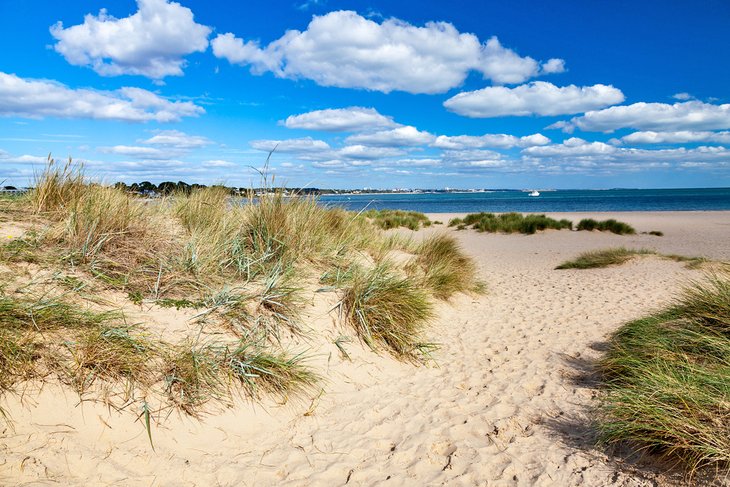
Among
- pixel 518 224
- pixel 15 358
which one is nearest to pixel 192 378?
pixel 15 358

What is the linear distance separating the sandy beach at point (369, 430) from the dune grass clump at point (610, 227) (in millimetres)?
18941

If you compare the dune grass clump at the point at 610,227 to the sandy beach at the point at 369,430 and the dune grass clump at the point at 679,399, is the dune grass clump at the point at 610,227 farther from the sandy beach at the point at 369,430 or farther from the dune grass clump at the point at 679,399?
the dune grass clump at the point at 679,399

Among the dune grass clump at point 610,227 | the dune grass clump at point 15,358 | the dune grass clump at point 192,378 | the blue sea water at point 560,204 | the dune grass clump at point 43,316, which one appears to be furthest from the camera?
the blue sea water at point 560,204

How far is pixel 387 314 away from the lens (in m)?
5.48

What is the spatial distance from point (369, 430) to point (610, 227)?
23.5 meters

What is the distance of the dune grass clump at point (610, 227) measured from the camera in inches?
898

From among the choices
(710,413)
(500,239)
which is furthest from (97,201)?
(500,239)

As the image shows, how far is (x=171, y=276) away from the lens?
4617 millimetres

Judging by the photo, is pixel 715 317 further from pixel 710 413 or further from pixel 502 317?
pixel 502 317

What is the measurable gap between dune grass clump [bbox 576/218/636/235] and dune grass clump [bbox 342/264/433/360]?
21190 millimetres

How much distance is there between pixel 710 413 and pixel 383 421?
2.47 meters

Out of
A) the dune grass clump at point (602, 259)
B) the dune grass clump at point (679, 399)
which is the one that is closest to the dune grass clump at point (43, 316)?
the dune grass clump at point (679, 399)

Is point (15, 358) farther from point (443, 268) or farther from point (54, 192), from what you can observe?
point (443, 268)

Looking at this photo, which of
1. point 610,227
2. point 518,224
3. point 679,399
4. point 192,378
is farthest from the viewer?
point 518,224
